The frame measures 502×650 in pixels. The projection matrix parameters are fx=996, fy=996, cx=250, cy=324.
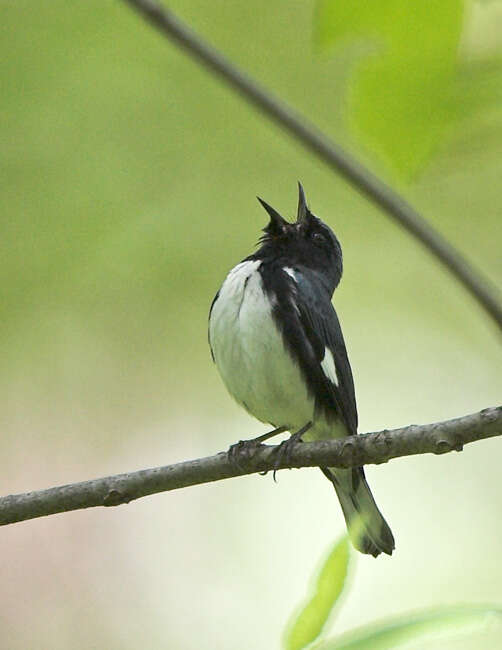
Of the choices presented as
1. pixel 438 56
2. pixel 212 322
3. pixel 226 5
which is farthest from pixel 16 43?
pixel 438 56

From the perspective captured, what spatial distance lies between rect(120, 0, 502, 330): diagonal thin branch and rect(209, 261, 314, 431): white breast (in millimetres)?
3263

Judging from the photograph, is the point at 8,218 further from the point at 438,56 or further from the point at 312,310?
the point at 438,56

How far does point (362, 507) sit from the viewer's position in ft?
14.5

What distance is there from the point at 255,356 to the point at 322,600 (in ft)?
10.1

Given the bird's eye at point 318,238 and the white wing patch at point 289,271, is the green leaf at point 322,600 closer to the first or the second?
the white wing patch at point 289,271

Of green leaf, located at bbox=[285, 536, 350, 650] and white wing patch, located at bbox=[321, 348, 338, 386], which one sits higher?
white wing patch, located at bbox=[321, 348, 338, 386]

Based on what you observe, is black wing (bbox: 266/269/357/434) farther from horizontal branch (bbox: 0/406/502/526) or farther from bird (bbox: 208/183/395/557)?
horizontal branch (bbox: 0/406/502/526)

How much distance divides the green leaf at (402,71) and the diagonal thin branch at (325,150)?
11cm

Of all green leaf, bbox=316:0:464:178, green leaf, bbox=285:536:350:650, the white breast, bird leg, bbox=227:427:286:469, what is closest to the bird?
the white breast

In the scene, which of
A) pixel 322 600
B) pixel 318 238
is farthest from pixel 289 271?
pixel 322 600

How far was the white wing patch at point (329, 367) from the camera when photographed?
4074 mm

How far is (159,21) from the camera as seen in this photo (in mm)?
776

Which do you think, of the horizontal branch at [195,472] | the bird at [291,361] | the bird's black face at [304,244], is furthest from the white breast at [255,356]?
the horizontal branch at [195,472]

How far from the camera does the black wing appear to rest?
4074 millimetres
